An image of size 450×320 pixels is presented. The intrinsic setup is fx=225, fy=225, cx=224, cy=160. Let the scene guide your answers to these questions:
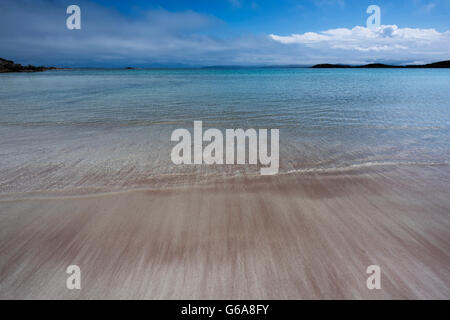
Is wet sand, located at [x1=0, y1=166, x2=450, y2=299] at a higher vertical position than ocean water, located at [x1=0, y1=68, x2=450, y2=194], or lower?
lower

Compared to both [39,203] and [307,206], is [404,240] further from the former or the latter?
[39,203]

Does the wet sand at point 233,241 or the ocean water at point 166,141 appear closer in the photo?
the wet sand at point 233,241

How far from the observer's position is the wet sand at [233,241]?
2.40 metres

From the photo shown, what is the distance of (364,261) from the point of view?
2693 mm

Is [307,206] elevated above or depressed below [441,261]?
above

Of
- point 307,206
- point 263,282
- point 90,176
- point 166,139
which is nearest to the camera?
point 263,282

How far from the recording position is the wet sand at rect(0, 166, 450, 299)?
2404 mm

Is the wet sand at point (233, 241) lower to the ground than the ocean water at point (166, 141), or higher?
lower

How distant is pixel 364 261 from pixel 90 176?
5168mm

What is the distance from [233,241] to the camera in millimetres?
3053

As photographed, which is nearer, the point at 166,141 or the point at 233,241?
the point at 233,241

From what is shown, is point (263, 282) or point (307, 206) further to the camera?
point (307, 206)

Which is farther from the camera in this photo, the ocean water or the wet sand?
the ocean water

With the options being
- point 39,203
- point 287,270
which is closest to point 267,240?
point 287,270
